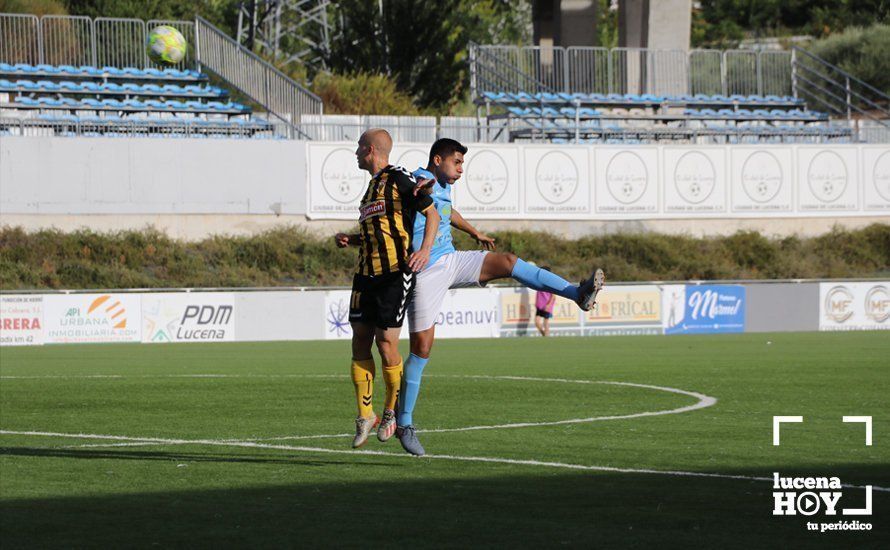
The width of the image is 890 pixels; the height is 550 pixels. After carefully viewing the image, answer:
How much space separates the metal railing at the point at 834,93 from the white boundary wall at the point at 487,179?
4.10 m

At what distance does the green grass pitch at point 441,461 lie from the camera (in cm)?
666

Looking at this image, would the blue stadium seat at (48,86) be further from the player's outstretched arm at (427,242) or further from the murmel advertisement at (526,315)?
the player's outstretched arm at (427,242)

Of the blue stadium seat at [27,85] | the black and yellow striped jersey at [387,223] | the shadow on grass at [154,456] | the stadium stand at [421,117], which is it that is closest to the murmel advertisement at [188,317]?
the stadium stand at [421,117]

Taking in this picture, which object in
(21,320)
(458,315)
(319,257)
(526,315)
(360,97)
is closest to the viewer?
(21,320)

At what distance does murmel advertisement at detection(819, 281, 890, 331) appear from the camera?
120 ft

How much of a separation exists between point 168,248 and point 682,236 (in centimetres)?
1675

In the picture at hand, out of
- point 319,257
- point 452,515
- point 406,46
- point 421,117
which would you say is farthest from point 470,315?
point 406,46

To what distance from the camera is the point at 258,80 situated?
43.3 m

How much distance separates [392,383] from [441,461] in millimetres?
795

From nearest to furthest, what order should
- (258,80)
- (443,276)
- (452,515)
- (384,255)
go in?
1. (452,515)
2. (384,255)
3. (443,276)
4. (258,80)

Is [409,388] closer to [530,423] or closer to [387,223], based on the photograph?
[387,223]

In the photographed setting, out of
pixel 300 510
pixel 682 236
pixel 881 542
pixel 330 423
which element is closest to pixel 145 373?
pixel 330 423

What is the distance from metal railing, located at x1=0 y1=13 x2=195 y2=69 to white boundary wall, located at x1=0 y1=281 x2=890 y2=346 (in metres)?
13.8

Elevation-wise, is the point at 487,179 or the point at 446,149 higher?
the point at 487,179
